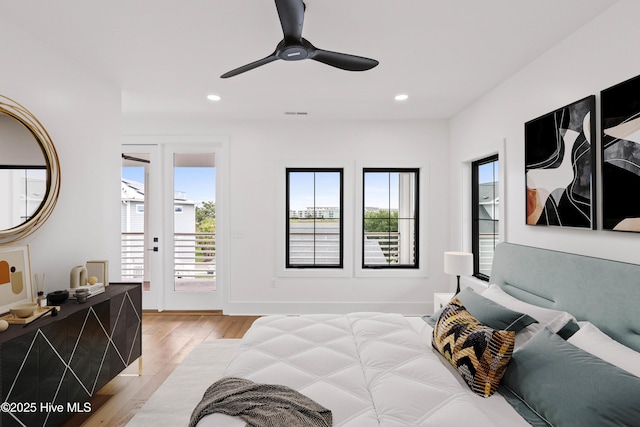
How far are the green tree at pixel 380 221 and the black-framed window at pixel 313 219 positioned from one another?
1.29 ft

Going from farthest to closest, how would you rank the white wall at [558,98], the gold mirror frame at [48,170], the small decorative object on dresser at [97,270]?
the small decorative object on dresser at [97,270]
the gold mirror frame at [48,170]
the white wall at [558,98]

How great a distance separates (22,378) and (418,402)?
6.42 ft

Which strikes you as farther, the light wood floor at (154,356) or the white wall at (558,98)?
the light wood floor at (154,356)

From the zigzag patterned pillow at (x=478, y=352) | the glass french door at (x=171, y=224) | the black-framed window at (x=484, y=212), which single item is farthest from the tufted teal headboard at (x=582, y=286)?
the glass french door at (x=171, y=224)

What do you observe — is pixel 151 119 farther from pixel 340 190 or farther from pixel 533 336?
pixel 533 336

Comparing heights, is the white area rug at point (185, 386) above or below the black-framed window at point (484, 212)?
below

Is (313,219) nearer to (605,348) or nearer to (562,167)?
(562,167)

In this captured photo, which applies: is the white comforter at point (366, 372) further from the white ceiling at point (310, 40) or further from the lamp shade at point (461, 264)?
the white ceiling at point (310, 40)

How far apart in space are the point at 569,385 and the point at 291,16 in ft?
6.70

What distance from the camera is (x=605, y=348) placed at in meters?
1.46

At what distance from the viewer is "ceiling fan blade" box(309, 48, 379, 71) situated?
1980 millimetres

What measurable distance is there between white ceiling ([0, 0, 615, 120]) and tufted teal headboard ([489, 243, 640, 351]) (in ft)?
4.87

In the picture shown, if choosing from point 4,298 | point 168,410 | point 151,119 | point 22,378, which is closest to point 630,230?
point 168,410

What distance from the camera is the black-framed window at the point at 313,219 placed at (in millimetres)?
4473
